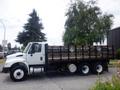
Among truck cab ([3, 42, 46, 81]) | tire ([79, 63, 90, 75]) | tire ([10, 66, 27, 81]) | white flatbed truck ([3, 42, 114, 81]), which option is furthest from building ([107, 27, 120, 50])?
tire ([10, 66, 27, 81])

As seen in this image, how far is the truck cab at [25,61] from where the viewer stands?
13.3 m

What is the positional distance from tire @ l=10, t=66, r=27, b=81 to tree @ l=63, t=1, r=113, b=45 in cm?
1780

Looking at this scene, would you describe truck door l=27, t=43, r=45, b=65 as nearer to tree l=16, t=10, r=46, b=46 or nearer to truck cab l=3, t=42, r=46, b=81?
truck cab l=3, t=42, r=46, b=81

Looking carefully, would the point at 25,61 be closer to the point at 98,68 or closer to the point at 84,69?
the point at 84,69

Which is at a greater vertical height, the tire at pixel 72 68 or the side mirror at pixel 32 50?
the side mirror at pixel 32 50

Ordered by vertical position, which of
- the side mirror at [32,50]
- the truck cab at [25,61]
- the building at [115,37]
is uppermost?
the building at [115,37]

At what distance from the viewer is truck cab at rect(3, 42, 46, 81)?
523 inches

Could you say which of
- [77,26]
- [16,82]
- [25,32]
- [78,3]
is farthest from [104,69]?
[25,32]

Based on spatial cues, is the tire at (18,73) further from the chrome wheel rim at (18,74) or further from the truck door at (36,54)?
the truck door at (36,54)

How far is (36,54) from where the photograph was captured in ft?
45.9

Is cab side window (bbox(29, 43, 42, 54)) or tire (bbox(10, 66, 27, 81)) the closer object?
tire (bbox(10, 66, 27, 81))

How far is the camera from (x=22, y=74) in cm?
1339

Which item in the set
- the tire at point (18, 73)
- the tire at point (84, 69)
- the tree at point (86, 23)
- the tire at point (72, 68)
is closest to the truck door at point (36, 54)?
the tire at point (18, 73)

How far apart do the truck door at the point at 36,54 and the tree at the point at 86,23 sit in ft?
55.0
